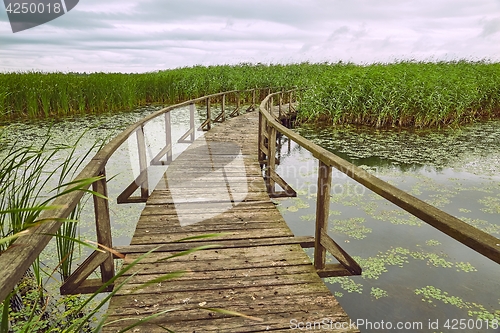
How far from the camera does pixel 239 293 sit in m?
2.11

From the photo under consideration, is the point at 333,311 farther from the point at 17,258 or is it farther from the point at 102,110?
the point at 102,110

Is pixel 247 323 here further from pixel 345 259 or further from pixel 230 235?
pixel 230 235

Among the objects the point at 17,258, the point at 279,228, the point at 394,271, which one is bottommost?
the point at 394,271

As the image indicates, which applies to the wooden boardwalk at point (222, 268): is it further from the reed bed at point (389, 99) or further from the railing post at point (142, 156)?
the reed bed at point (389, 99)

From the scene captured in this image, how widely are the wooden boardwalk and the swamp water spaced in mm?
744

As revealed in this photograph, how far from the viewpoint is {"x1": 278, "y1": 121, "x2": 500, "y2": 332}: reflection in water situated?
2803 millimetres

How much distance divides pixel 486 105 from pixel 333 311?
45.1 ft

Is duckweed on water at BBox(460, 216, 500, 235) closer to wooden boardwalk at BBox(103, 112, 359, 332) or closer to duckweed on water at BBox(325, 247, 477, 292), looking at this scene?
duckweed on water at BBox(325, 247, 477, 292)

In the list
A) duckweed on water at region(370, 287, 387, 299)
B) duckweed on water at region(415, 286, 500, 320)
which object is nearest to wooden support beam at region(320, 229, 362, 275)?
duckweed on water at region(370, 287, 387, 299)

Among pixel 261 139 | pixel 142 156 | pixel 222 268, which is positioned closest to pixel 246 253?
pixel 222 268

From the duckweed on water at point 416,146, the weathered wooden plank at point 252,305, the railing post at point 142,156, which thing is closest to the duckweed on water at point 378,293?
the weathered wooden plank at point 252,305

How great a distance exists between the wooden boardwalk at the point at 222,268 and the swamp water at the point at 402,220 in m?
0.74

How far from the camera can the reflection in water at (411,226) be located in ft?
9.20

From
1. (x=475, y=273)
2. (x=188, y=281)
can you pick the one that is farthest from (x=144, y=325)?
(x=475, y=273)
